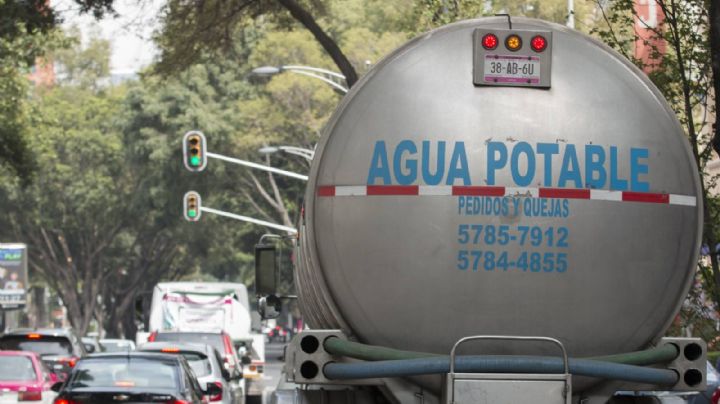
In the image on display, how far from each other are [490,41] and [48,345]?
73.5 feet

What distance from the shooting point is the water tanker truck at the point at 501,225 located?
7203 mm

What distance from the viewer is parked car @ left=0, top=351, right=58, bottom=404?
20938mm

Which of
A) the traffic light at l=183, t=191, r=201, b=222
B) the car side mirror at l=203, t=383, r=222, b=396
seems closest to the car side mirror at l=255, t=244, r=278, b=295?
the car side mirror at l=203, t=383, r=222, b=396

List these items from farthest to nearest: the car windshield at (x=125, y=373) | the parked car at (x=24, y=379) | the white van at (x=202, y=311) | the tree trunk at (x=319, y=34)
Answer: the white van at (x=202, y=311)
the tree trunk at (x=319, y=34)
the parked car at (x=24, y=379)
the car windshield at (x=125, y=373)

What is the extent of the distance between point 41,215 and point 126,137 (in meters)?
5.12

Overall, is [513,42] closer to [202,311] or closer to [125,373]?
[125,373]

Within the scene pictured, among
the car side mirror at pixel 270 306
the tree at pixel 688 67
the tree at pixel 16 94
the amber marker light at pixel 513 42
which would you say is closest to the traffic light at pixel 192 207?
the tree at pixel 16 94

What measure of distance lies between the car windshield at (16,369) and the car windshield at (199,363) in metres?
2.29

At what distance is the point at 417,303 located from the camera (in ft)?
23.9

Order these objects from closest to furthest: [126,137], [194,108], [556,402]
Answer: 1. [556,402]
2. [194,108]
3. [126,137]

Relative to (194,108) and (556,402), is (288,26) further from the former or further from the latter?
(194,108)

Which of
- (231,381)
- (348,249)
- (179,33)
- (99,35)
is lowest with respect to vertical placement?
(231,381)

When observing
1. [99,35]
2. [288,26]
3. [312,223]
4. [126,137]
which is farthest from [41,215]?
[312,223]

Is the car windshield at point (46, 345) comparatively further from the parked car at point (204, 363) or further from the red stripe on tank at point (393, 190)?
the red stripe on tank at point (393, 190)
